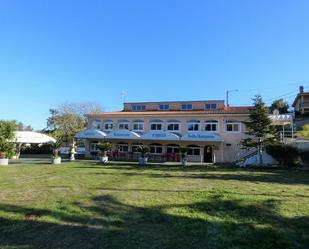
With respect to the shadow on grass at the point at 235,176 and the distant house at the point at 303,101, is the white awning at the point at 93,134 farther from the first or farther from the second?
the distant house at the point at 303,101

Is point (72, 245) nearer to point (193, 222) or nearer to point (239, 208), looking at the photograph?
point (193, 222)

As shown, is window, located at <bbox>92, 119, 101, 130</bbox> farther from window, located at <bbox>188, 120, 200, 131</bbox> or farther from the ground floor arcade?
window, located at <bbox>188, 120, 200, 131</bbox>

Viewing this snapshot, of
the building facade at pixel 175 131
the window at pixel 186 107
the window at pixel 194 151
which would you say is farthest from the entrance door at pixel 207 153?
the window at pixel 186 107

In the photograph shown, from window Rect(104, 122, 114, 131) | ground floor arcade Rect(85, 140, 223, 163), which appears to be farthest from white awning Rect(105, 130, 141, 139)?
window Rect(104, 122, 114, 131)

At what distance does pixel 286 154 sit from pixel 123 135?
18.8 m

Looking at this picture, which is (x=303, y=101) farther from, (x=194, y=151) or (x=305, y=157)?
→ (x=305, y=157)

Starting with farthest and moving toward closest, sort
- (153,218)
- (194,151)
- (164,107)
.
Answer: (164,107), (194,151), (153,218)

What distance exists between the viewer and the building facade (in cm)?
3519

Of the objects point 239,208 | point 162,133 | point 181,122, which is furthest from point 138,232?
point 181,122

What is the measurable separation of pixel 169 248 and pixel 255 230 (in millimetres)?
2169

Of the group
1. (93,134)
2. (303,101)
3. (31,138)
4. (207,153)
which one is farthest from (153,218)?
(303,101)

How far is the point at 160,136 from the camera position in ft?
117

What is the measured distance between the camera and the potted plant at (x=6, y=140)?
25.8m

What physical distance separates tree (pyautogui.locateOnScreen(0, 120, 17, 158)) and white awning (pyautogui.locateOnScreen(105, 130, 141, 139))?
11.3 m
